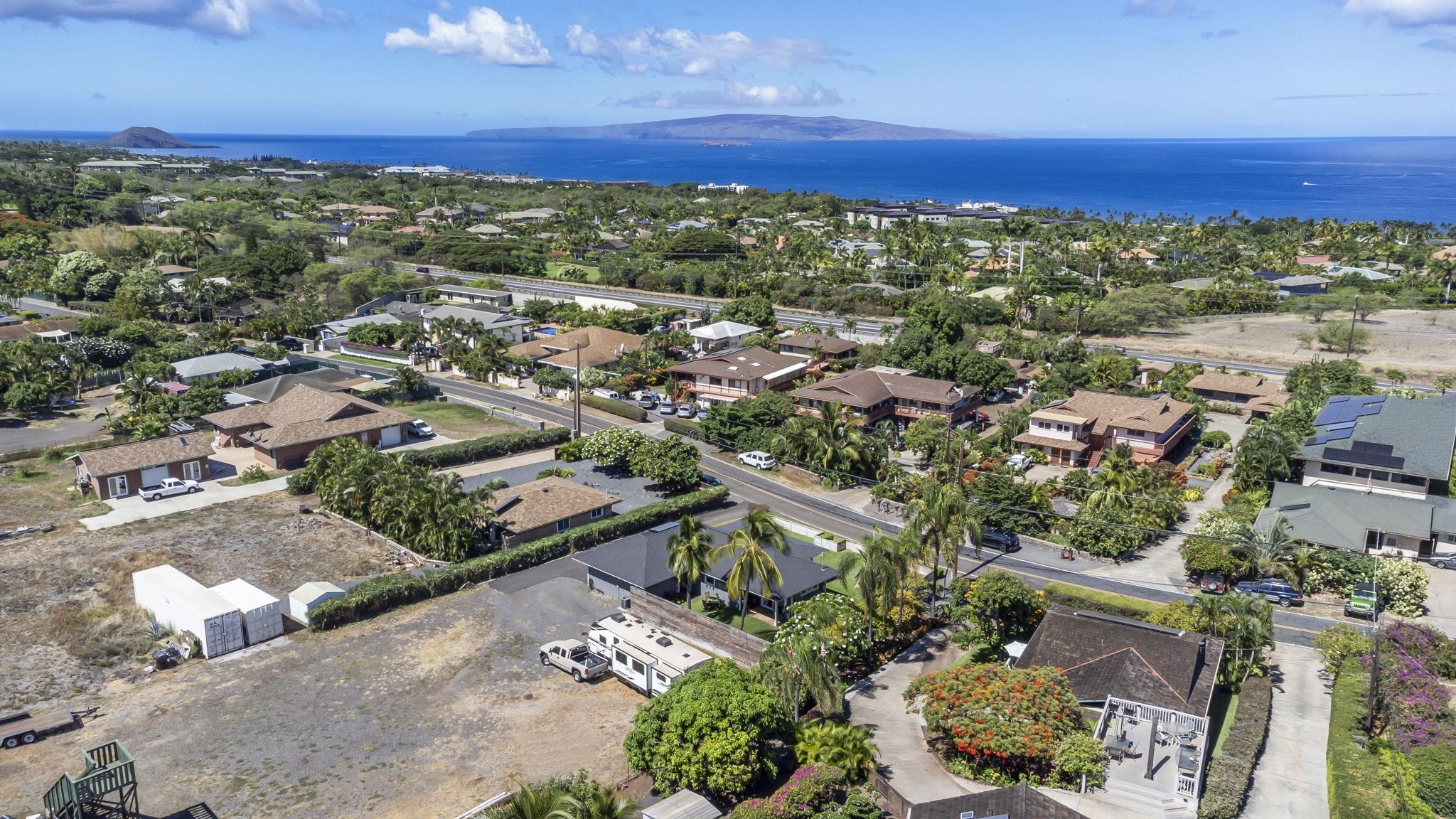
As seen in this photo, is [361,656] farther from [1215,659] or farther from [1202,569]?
[1202,569]

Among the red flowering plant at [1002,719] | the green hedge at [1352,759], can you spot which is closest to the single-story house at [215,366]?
the red flowering plant at [1002,719]

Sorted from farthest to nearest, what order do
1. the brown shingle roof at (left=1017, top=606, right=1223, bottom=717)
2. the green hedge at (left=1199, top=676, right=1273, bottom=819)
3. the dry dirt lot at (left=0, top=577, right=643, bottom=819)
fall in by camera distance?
the brown shingle roof at (left=1017, top=606, right=1223, bottom=717), the dry dirt lot at (left=0, top=577, right=643, bottom=819), the green hedge at (left=1199, top=676, right=1273, bottom=819)

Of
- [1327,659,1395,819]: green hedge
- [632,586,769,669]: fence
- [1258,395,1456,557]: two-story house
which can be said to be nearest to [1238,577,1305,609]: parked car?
[1258,395,1456,557]: two-story house

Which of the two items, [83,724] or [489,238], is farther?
[489,238]

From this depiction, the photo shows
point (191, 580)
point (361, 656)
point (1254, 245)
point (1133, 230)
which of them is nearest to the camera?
point (361, 656)

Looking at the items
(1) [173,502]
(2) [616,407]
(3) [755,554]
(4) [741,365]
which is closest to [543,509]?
(3) [755,554]

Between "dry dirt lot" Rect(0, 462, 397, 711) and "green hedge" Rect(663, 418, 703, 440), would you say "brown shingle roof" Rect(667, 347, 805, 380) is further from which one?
"dry dirt lot" Rect(0, 462, 397, 711)

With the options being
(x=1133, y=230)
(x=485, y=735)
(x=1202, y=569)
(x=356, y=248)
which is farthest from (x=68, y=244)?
(x=1133, y=230)

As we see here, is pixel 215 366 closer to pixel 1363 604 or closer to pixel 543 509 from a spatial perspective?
pixel 543 509
